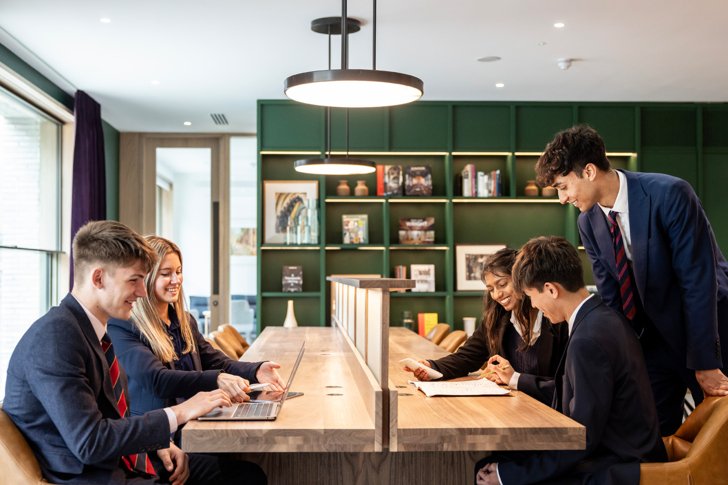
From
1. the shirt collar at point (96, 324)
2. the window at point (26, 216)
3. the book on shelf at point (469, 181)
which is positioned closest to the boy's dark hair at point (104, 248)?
the shirt collar at point (96, 324)

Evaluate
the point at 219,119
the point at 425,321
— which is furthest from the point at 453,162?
the point at 219,119

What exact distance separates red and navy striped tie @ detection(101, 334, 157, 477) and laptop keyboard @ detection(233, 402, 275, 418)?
0.31 meters

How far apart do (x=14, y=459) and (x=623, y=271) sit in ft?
6.63

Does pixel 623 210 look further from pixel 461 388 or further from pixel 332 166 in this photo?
pixel 332 166

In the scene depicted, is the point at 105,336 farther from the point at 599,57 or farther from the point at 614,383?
the point at 599,57

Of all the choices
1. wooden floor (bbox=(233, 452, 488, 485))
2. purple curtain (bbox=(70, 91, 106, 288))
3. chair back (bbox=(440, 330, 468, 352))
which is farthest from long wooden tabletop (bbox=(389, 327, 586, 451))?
purple curtain (bbox=(70, 91, 106, 288))

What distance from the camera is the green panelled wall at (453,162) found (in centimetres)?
793

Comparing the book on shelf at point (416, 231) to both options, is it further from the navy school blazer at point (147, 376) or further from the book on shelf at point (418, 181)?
the navy school blazer at point (147, 376)

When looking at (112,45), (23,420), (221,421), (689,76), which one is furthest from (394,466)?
(689,76)

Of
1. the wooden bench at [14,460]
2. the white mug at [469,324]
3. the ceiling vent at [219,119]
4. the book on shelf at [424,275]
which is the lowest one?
the white mug at [469,324]

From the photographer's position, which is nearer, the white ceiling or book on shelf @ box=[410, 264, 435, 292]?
the white ceiling

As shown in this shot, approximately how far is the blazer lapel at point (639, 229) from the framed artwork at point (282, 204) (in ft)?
17.6

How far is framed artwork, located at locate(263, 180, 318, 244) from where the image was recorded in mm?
7984

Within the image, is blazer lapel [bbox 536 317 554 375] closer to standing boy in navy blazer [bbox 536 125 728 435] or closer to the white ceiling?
standing boy in navy blazer [bbox 536 125 728 435]
